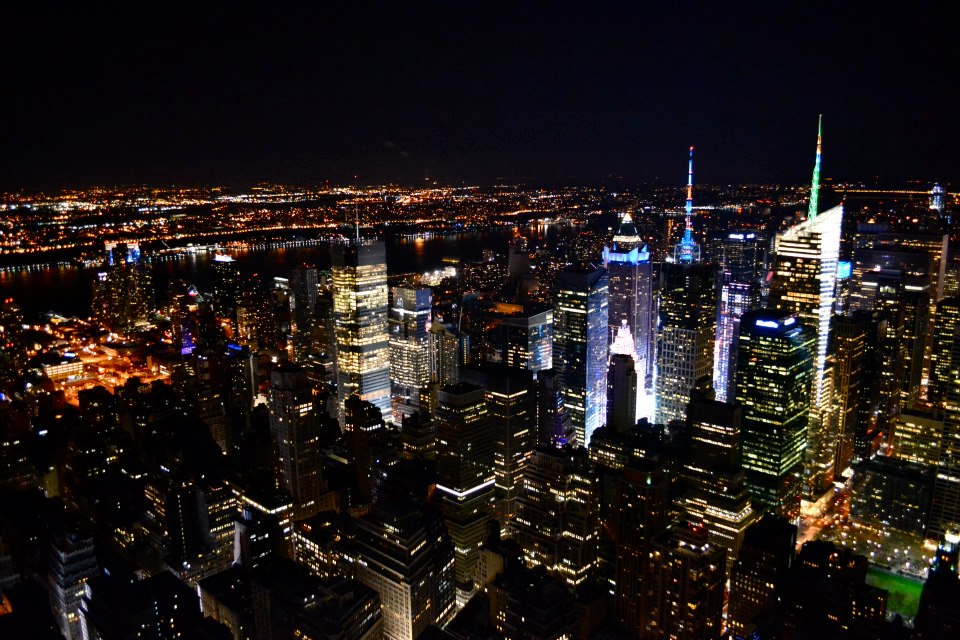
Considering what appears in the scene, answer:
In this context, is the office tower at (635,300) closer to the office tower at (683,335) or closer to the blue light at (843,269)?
the office tower at (683,335)

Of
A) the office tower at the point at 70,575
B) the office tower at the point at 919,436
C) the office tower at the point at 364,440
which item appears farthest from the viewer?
the office tower at the point at 364,440

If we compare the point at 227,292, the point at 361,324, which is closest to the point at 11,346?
the point at 227,292

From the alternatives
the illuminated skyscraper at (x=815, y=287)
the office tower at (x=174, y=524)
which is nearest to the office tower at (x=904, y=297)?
the illuminated skyscraper at (x=815, y=287)

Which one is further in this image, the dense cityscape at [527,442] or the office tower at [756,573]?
the office tower at [756,573]

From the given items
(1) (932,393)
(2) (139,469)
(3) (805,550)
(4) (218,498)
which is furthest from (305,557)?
(1) (932,393)

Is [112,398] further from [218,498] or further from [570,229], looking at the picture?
[570,229]

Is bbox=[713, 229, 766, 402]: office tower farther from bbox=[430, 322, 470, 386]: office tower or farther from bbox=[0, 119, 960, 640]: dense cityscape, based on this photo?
bbox=[430, 322, 470, 386]: office tower

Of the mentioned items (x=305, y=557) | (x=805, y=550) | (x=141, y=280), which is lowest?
(x=305, y=557)
